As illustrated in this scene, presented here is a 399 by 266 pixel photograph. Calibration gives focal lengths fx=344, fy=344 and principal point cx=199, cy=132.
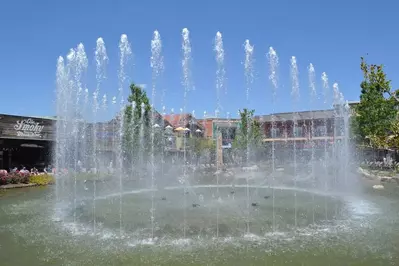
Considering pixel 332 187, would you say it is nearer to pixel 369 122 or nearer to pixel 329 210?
pixel 329 210

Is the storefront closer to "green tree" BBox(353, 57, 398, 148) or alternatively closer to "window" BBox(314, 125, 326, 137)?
"green tree" BBox(353, 57, 398, 148)

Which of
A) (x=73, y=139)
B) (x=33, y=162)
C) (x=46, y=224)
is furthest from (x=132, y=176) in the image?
(x=46, y=224)

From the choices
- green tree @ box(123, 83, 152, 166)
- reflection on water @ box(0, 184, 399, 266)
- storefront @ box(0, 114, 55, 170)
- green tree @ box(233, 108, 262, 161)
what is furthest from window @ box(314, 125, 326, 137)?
reflection on water @ box(0, 184, 399, 266)

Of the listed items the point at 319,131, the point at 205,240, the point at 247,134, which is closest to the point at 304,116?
the point at 319,131

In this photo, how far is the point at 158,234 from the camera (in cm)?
923

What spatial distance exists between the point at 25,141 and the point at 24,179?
7.20 metres

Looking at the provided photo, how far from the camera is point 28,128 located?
29484 mm

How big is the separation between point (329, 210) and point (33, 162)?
94.3 feet

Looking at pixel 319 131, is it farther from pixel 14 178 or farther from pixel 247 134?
pixel 14 178

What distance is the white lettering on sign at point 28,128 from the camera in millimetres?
28667

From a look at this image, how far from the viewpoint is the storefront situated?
91.7 ft

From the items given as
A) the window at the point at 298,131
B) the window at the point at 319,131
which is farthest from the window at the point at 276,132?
the window at the point at 319,131

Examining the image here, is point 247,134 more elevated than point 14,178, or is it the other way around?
point 247,134

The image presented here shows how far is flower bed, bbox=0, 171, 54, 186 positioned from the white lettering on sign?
6.01 meters
